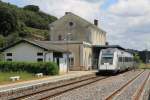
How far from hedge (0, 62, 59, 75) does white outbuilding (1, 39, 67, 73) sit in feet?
15.0

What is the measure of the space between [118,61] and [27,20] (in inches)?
4824

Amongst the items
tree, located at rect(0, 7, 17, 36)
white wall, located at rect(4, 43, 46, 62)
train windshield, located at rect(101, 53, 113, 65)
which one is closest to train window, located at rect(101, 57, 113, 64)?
train windshield, located at rect(101, 53, 113, 65)

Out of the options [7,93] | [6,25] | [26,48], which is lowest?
[7,93]

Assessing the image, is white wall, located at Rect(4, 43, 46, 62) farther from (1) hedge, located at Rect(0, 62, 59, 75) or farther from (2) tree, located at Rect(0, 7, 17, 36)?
(2) tree, located at Rect(0, 7, 17, 36)

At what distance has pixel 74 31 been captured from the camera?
89625mm

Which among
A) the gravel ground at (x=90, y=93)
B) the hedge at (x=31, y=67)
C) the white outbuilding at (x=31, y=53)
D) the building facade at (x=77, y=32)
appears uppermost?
the building facade at (x=77, y=32)

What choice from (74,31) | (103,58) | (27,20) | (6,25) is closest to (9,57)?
(103,58)

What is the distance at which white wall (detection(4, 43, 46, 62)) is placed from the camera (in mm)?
56969

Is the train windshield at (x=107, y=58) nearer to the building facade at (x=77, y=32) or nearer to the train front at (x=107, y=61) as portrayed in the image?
the train front at (x=107, y=61)

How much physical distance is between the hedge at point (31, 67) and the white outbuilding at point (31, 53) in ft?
15.0

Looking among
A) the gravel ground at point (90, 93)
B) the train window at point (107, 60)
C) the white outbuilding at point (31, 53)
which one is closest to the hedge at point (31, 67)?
the white outbuilding at point (31, 53)

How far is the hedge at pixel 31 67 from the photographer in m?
50.4

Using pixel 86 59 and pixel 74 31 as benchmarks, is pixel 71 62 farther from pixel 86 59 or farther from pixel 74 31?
pixel 74 31

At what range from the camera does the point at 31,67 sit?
50469 mm
